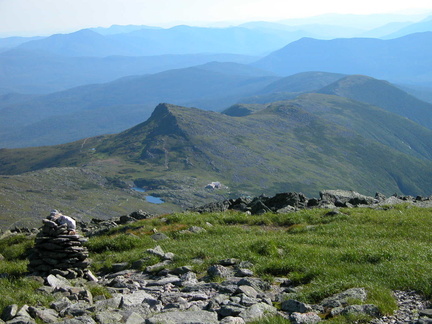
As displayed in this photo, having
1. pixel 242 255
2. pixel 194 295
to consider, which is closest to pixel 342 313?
pixel 194 295

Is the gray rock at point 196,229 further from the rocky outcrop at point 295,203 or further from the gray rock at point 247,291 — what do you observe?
the gray rock at point 247,291

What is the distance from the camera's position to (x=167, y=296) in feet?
51.0

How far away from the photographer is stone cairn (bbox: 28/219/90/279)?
18844 mm

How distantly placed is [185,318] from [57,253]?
348 inches

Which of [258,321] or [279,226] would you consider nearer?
[258,321]

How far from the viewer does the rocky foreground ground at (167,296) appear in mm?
12430

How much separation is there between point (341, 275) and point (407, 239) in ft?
25.1

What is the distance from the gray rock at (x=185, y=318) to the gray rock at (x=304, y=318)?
2030 mm

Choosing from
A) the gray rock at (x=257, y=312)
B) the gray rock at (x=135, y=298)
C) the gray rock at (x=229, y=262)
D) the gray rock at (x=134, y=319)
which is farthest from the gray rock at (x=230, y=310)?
the gray rock at (x=229, y=262)

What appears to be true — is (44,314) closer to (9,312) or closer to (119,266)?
(9,312)

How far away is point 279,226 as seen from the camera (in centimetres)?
2758

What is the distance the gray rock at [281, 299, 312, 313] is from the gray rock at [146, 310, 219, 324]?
7.10ft

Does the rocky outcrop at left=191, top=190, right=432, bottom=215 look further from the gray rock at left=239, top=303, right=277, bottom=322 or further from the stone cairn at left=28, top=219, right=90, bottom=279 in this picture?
the gray rock at left=239, top=303, right=277, bottom=322

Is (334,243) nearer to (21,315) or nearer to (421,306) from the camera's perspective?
(421,306)
